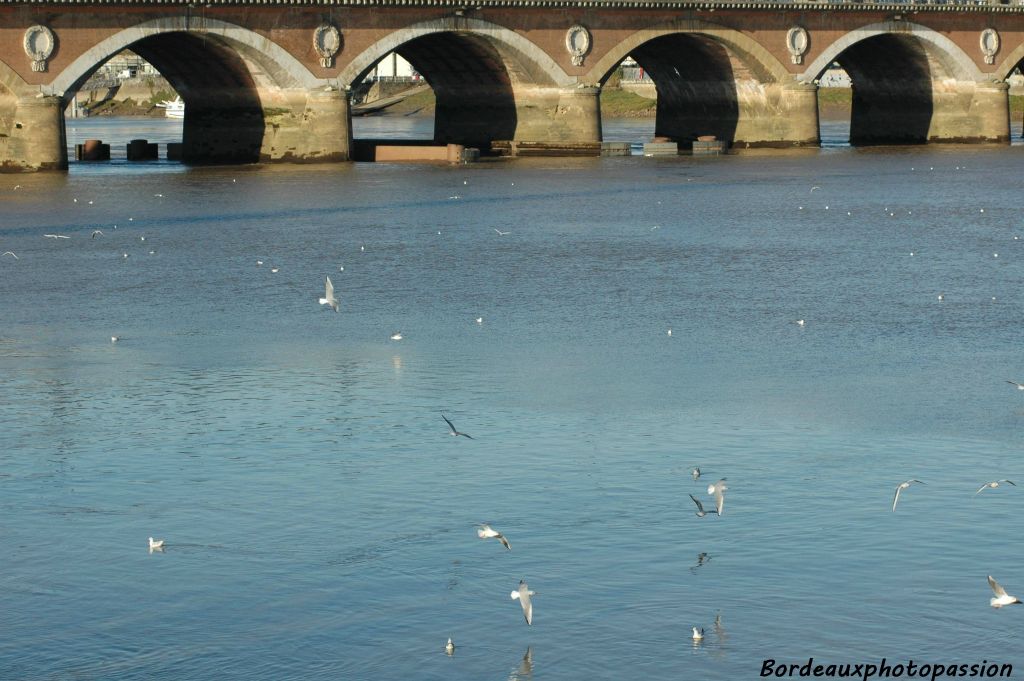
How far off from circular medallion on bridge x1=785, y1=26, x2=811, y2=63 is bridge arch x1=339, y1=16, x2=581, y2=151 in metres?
13.5

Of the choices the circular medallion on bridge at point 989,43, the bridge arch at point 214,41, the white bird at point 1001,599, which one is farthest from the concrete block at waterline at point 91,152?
the white bird at point 1001,599

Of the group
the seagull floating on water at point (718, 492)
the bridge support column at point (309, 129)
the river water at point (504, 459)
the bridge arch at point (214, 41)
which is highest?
the bridge arch at point (214, 41)

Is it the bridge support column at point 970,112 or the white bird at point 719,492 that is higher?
the bridge support column at point 970,112

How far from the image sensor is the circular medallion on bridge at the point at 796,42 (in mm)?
89750

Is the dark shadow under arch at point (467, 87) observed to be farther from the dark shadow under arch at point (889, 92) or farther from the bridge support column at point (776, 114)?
the dark shadow under arch at point (889, 92)

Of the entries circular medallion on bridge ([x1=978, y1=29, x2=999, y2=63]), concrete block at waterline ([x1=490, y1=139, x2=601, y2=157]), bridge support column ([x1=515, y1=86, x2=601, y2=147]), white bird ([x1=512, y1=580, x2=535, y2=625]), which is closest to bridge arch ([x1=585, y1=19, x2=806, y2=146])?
bridge support column ([x1=515, y1=86, x2=601, y2=147])

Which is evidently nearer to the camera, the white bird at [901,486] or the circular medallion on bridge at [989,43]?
the white bird at [901,486]

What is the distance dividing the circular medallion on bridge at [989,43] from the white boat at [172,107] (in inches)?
3752

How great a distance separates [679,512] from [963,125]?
3362 inches

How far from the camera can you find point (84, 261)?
3734 cm

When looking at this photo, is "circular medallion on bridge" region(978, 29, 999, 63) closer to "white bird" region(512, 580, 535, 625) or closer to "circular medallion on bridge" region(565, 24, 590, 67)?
"circular medallion on bridge" region(565, 24, 590, 67)

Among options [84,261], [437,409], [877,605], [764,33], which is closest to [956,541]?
[877,605]

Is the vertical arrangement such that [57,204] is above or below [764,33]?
below

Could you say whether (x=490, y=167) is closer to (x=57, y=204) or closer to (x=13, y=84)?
(x=13, y=84)
